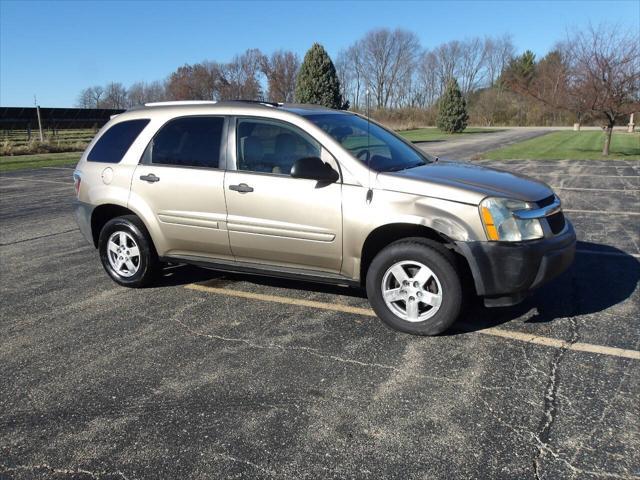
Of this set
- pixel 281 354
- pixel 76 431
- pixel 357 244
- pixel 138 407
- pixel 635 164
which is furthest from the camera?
pixel 635 164

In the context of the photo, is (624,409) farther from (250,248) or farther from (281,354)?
(250,248)

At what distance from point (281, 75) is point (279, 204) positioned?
61.5 meters

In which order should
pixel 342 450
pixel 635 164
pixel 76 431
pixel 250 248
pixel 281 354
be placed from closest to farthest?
pixel 342 450 → pixel 76 431 → pixel 281 354 → pixel 250 248 → pixel 635 164

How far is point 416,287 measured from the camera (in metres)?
4.18

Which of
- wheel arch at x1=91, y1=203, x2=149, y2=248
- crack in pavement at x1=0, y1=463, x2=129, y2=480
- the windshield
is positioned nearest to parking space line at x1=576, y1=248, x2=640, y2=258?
the windshield

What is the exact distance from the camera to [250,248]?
480 cm

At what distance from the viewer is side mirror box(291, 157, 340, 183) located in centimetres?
427

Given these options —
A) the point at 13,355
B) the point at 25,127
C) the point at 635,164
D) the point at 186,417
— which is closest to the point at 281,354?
the point at 186,417

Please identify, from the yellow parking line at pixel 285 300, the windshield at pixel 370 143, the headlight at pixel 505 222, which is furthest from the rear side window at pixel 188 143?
the headlight at pixel 505 222

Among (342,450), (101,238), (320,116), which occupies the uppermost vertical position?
(320,116)

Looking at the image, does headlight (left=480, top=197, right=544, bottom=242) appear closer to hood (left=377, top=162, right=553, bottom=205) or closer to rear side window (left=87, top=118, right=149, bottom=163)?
→ hood (left=377, top=162, right=553, bottom=205)

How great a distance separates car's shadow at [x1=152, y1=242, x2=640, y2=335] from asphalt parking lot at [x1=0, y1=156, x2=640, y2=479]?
30 mm

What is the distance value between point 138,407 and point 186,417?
35 cm

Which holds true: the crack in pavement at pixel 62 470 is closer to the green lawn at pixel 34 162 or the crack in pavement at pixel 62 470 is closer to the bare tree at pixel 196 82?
the green lawn at pixel 34 162
